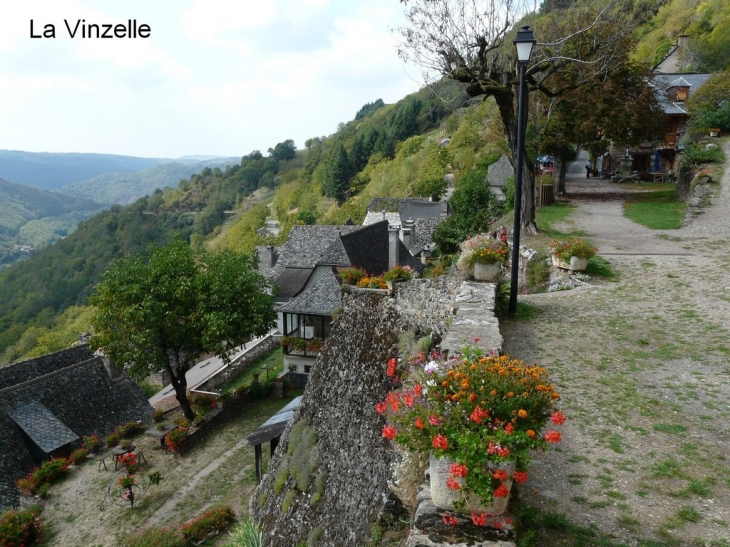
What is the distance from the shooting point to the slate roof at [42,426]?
1827 cm

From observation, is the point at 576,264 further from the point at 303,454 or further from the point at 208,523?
the point at 208,523

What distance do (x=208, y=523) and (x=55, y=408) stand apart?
11.8m

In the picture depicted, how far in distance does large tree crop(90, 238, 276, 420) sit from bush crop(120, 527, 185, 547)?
7.62 m

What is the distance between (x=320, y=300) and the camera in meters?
24.6

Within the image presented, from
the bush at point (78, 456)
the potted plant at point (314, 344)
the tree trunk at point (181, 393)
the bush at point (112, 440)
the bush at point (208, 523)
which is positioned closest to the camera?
the bush at point (208, 523)

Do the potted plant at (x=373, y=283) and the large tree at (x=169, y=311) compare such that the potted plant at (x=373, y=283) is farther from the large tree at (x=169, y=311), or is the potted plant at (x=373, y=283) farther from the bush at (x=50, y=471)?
the bush at (x=50, y=471)

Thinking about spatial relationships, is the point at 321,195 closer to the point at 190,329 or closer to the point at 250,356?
the point at 250,356

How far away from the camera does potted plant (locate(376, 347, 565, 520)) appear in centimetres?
377

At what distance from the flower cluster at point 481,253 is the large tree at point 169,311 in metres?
11.3

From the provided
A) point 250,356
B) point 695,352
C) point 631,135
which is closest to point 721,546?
point 695,352

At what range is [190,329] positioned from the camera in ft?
63.2

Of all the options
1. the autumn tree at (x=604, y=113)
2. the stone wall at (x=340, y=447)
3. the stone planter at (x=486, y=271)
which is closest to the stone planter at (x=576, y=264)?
the stone planter at (x=486, y=271)

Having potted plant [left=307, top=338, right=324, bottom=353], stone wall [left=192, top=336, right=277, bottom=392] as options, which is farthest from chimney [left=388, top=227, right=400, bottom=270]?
stone wall [left=192, top=336, right=277, bottom=392]

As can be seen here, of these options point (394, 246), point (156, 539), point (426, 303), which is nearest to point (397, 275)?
point (426, 303)
